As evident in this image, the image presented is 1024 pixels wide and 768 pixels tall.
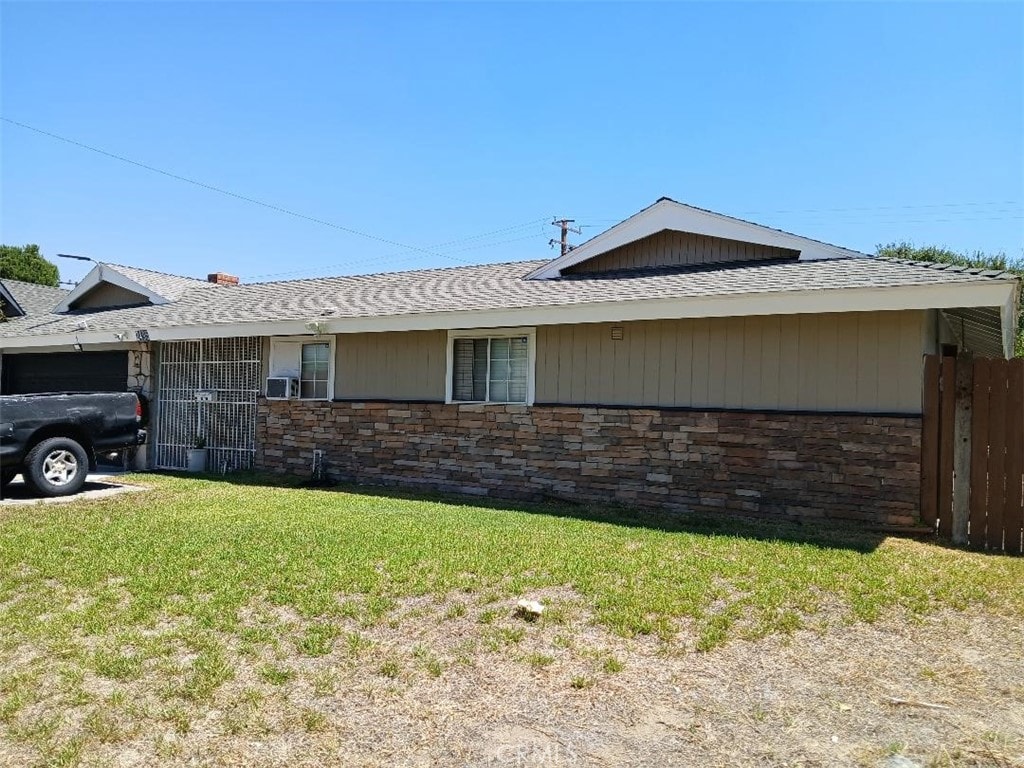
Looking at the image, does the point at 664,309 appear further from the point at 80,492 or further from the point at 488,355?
the point at 80,492

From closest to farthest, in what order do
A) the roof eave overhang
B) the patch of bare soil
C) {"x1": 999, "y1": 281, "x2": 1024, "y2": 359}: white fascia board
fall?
1. the patch of bare soil
2. {"x1": 999, "y1": 281, "x2": 1024, "y2": 359}: white fascia board
3. the roof eave overhang

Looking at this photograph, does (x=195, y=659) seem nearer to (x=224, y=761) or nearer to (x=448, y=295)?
(x=224, y=761)

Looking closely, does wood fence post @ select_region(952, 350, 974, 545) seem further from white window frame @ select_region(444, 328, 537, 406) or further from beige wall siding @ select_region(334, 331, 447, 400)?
beige wall siding @ select_region(334, 331, 447, 400)

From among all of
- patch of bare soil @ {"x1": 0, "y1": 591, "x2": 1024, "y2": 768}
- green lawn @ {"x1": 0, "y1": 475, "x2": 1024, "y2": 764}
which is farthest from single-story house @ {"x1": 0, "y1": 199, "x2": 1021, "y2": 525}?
patch of bare soil @ {"x1": 0, "y1": 591, "x2": 1024, "y2": 768}

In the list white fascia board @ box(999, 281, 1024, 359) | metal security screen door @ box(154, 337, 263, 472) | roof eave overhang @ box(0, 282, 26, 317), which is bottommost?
metal security screen door @ box(154, 337, 263, 472)

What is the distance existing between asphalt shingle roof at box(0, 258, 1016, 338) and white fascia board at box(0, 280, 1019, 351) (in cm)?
8

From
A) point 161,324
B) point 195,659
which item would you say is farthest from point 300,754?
point 161,324

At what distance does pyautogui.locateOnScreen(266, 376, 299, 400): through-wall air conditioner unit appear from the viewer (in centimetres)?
1236

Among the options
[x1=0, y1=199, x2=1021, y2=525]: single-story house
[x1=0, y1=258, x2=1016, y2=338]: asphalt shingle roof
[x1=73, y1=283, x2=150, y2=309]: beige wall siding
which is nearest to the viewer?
[x1=0, y1=199, x2=1021, y2=525]: single-story house

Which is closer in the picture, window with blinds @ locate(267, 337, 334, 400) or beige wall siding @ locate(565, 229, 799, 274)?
beige wall siding @ locate(565, 229, 799, 274)

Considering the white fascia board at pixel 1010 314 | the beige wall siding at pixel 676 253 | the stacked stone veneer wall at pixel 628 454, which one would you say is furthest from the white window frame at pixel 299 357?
the white fascia board at pixel 1010 314

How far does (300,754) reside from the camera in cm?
315

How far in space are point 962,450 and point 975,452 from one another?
0.14 m

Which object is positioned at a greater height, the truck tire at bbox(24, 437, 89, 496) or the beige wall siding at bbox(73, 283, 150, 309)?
the beige wall siding at bbox(73, 283, 150, 309)
